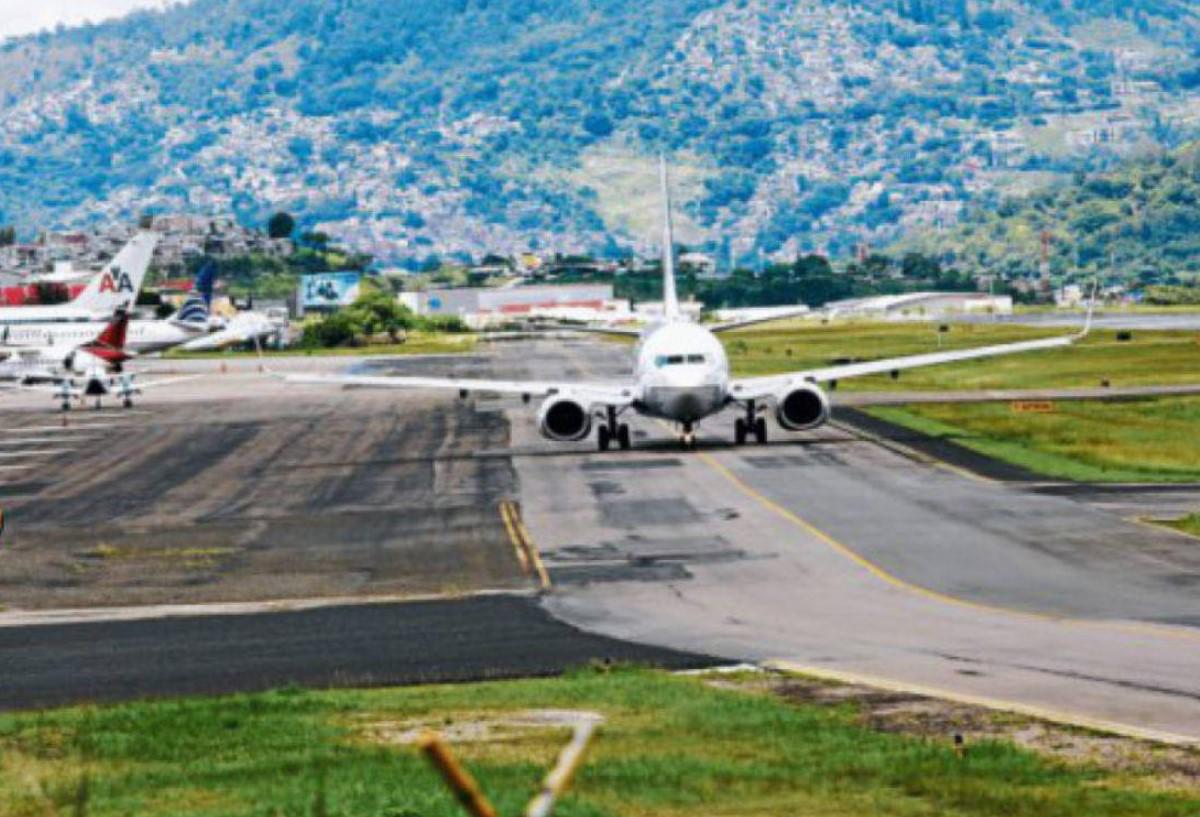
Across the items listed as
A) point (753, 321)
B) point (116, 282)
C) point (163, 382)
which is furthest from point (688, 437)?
point (116, 282)

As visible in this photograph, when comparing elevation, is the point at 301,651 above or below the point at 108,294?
above

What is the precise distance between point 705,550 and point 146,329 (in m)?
127

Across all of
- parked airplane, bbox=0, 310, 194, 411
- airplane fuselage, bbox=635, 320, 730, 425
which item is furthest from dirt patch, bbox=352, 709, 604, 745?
parked airplane, bbox=0, 310, 194, 411

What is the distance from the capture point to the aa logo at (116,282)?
175625 millimetres

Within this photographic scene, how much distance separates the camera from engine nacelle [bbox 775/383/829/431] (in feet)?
254

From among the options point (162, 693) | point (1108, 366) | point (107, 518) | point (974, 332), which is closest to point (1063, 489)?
point (107, 518)

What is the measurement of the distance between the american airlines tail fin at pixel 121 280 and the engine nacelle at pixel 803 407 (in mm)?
100948

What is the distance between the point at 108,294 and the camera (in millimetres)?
177625

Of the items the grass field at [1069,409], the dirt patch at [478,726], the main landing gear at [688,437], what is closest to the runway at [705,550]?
the main landing gear at [688,437]

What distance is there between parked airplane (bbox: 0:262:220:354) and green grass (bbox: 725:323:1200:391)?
126 ft

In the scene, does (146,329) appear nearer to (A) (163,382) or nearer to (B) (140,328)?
(B) (140,328)

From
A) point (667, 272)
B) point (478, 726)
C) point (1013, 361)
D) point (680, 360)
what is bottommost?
point (1013, 361)

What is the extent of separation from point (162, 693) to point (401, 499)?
107ft

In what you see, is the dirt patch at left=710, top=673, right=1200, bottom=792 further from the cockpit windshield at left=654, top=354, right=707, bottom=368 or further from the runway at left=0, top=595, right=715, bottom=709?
the cockpit windshield at left=654, top=354, right=707, bottom=368
